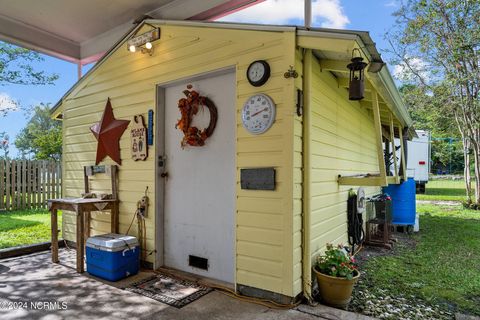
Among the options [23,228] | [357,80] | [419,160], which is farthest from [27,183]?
[419,160]

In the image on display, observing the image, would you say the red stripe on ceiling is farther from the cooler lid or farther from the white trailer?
the white trailer

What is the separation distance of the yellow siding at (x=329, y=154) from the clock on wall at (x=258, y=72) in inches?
19.8

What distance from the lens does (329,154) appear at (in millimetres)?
3512

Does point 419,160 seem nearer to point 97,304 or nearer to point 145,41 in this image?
point 145,41

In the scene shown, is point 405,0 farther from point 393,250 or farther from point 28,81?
point 28,81

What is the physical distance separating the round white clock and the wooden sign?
144cm

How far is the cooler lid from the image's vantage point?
327 cm

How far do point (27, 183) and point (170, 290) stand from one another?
693cm

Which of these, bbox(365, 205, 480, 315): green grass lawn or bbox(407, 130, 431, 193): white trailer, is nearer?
bbox(365, 205, 480, 315): green grass lawn

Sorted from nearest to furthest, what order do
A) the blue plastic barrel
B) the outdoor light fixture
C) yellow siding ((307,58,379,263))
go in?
yellow siding ((307,58,379,263)), the outdoor light fixture, the blue plastic barrel

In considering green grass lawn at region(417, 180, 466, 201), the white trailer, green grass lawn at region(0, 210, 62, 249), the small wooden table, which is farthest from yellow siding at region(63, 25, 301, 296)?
the white trailer

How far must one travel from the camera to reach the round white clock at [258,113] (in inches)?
107

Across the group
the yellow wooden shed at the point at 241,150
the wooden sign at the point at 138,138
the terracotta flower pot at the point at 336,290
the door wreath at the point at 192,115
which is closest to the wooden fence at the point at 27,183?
the yellow wooden shed at the point at 241,150

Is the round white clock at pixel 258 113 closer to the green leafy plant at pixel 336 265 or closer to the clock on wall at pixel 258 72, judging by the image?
the clock on wall at pixel 258 72
